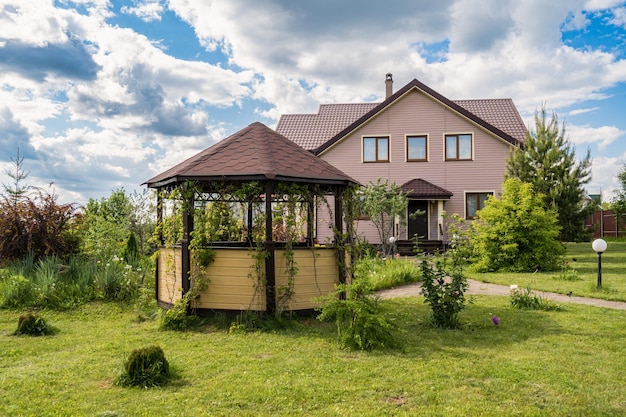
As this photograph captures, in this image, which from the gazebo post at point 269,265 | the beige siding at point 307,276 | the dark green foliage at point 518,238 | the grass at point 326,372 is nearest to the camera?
the grass at point 326,372

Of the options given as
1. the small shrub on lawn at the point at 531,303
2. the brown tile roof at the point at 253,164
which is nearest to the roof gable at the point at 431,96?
the brown tile roof at the point at 253,164

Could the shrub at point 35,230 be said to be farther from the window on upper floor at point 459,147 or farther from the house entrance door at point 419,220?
the window on upper floor at point 459,147

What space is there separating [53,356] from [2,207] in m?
7.47

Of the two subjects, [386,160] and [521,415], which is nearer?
[521,415]

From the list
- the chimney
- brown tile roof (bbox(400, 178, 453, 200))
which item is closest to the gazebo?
brown tile roof (bbox(400, 178, 453, 200))

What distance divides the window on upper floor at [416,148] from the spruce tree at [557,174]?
13.6 feet

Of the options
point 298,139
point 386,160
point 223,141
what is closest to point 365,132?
point 386,160

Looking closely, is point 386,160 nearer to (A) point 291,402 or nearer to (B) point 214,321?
(B) point 214,321

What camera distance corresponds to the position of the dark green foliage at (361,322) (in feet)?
21.0

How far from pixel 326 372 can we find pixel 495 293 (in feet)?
23.5

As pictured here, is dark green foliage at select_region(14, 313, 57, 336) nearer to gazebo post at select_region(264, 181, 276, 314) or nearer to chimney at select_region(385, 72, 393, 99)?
gazebo post at select_region(264, 181, 276, 314)

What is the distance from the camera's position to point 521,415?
4281 mm

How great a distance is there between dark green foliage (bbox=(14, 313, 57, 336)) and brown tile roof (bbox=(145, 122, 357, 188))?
2910 mm

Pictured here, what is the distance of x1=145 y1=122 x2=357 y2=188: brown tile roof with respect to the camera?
7.93 metres
